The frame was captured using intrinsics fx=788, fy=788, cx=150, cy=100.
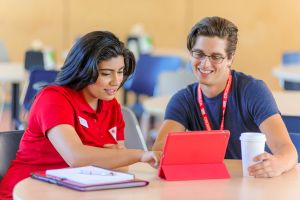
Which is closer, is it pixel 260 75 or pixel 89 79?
pixel 89 79

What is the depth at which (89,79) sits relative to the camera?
299 centimetres

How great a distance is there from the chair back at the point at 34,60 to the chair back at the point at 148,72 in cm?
82

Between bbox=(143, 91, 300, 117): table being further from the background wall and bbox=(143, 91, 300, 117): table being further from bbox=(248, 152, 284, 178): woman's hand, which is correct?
the background wall

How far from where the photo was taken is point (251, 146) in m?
2.71

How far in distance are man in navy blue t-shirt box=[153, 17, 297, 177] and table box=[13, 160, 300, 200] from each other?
410 mm

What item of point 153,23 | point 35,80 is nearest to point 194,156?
point 35,80

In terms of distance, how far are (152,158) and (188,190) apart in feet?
0.82

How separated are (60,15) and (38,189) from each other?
742cm

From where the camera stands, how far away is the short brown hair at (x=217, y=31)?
3199 millimetres

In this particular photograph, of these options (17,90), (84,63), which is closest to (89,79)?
(84,63)

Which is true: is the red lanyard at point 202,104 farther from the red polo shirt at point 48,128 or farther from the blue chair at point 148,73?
the blue chair at point 148,73

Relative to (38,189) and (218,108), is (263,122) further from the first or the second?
(38,189)

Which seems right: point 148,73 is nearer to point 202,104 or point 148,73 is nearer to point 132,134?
point 132,134

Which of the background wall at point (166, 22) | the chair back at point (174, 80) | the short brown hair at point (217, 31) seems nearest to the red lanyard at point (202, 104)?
the short brown hair at point (217, 31)
